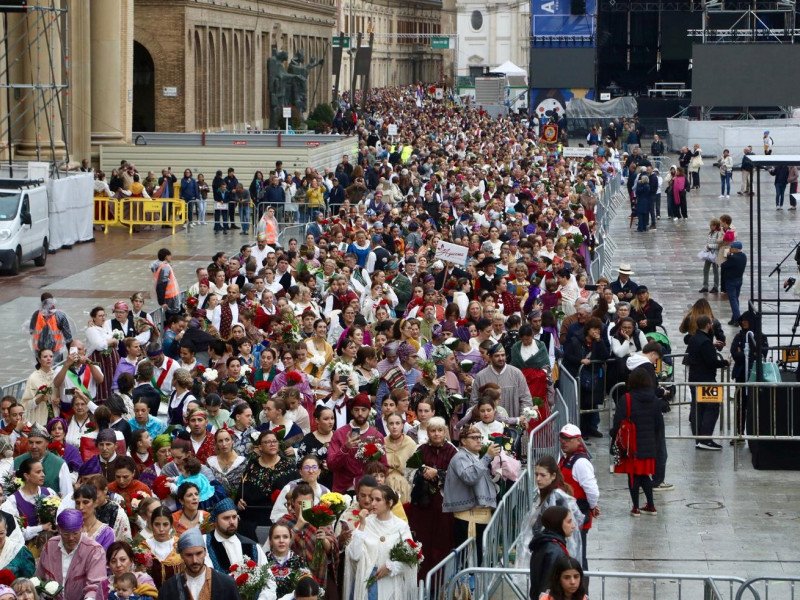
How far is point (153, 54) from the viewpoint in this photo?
54.6m

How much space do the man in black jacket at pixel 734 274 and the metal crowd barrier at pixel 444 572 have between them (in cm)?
1357

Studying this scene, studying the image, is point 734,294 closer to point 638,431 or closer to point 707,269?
point 707,269

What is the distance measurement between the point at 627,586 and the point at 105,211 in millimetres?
27375

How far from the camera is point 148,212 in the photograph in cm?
3703

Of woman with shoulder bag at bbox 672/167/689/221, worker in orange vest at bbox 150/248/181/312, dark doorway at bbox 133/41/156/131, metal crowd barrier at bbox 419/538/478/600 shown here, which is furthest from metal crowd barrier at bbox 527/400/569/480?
dark doorway at bbox 133/41/156/131

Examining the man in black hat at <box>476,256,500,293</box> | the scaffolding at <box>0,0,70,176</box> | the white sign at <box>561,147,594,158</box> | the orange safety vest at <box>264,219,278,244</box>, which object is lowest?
the man in black hat at <box>476,256,500,293</box>

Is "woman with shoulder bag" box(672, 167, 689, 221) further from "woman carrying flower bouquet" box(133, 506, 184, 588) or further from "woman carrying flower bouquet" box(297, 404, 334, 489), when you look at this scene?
"woman carrying flower bouquet" box(133, 506, 184, 588)

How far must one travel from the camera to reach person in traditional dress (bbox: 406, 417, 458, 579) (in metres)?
11.4

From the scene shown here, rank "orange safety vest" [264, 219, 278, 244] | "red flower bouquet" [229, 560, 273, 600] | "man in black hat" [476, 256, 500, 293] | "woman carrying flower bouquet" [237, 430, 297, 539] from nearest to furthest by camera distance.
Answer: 1. "red flower bouquet" [229, 560, 273, 600]
2. "woman carrying flower bouquet" [237, 430, 297, 539]
3. "man in black hat" [476, 256, 500, 293]
4. "orange safety vest" [264, 219, 278, 244]

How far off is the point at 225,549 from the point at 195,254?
76.3ft

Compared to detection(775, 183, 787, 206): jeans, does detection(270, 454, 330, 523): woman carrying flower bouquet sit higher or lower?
lower

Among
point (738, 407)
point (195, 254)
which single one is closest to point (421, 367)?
point (738, 407)

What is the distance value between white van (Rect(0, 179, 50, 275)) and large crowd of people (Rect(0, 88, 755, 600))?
7.89 meters

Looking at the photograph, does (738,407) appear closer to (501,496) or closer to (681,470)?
(681,470)
